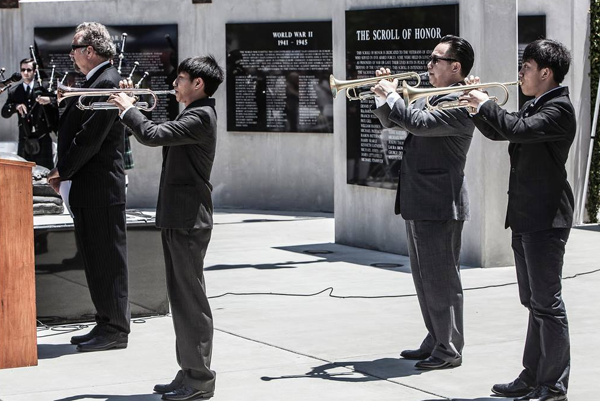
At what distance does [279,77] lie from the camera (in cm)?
1520

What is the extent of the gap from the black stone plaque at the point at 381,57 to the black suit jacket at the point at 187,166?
4945 mm

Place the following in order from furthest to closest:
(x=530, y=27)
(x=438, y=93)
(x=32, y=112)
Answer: (x=32, y=112) < (x=530, y=27) < (x=438, y=93)

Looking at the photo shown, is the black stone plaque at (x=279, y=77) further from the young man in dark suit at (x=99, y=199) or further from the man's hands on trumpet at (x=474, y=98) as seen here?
the man's hands on trumpet at (x=474, y=98)

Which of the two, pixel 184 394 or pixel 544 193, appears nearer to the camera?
pixel 544 193

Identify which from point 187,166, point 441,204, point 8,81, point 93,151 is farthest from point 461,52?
point 8,81

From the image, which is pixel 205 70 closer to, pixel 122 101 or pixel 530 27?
pixel 122 101

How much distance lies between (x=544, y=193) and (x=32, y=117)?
10151 mm

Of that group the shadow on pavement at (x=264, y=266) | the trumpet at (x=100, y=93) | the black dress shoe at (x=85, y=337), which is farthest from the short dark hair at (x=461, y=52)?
the shadow on pavement at (x=264, y=266)

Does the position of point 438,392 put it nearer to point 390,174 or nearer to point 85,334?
point 85,334

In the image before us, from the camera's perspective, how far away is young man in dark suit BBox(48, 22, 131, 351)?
7285 mm

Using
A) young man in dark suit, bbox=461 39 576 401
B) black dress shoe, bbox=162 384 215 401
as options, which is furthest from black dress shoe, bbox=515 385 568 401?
black dress shoe, bbox=162 384 215 401

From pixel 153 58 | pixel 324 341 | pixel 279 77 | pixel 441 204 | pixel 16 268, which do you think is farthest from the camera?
pixel 153 58

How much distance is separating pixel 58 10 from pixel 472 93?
11.5m

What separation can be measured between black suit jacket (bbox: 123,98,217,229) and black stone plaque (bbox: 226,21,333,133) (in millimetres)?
8903
